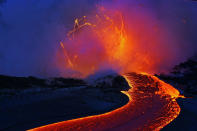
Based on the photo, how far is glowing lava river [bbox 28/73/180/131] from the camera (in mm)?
6008

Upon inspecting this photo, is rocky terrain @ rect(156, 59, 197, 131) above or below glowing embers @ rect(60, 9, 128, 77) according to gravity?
below

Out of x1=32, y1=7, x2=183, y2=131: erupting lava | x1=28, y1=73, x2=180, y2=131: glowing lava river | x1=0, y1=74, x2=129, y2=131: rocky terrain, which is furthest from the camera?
x1=0, y1=74, x2=129, y2=131: rocky terrain

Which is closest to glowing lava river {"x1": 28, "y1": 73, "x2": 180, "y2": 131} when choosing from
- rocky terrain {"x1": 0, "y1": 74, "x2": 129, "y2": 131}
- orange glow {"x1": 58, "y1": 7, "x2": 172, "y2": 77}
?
rocky terrain {"x1": 0, "y1": 74, "x2": 129, "y2": 131}

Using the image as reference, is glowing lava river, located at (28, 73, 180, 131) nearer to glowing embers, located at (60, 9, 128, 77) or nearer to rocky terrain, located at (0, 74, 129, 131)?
rocky terrain, located at (0, 74, 129, 131)

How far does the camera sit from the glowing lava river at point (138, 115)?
6008 millimetres

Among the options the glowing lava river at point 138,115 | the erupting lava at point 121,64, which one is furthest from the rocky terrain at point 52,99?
the erupting lava at point 121,64

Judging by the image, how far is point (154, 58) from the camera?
15.9m

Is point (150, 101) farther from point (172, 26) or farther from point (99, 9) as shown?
point (172, 26)

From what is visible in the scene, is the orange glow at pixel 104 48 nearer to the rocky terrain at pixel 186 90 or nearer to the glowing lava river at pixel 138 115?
the rocky terrain at pixel 186 90

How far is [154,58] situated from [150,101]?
802 centimetres

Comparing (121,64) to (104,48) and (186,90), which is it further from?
(186,90)

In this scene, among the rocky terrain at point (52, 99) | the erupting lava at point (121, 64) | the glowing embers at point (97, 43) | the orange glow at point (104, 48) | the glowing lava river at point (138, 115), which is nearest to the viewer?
the glowing lava river at point (138, 115)

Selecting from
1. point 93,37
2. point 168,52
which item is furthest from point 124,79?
point 168,52

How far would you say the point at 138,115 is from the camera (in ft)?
23.1
